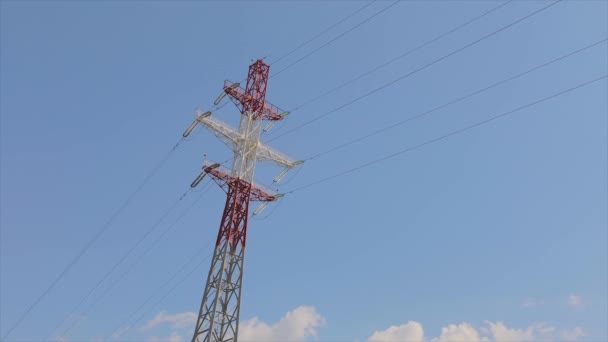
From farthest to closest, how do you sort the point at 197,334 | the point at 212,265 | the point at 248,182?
the point at 248,182 < the point at 212,265 < the point at 197,334

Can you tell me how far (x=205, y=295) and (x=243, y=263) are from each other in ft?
11.5

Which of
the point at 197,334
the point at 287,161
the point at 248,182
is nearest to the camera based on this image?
the point at 197,334

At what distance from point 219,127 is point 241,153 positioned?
2660 mm

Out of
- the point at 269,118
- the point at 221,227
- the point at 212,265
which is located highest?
the point at 269,118

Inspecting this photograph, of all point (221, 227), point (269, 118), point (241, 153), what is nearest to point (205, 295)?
point (221, 227)

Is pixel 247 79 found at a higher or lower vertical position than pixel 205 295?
higher

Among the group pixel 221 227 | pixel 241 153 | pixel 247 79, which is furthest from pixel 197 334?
pixel 247 79

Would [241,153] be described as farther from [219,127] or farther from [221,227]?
[221,227]

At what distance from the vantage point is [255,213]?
45844 millimetres

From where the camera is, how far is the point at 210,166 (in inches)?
1713

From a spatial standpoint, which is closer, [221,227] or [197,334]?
[197,334]

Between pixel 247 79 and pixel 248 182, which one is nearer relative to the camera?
pixel 248 182

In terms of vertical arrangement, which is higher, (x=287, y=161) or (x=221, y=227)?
(x=287, y=161)

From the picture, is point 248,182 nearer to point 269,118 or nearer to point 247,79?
point 269,118
